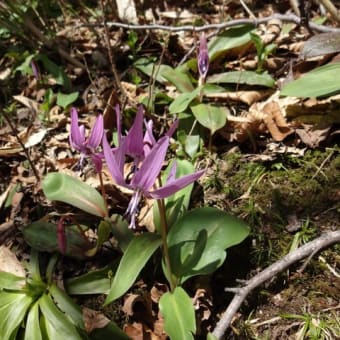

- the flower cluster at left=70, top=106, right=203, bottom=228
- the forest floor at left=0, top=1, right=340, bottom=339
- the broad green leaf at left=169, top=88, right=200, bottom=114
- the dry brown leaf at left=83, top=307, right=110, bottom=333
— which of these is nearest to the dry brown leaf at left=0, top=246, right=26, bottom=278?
the forest floor at left=0, top=1, right=340, bottom=339

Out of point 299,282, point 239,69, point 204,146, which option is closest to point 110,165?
point 299,282

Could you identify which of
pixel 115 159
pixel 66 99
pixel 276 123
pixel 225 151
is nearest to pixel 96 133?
pixel 115 159

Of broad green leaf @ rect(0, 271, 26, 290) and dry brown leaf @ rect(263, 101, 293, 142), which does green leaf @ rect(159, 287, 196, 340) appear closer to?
broad green leaf @ rect(0, 271, 26, 290)

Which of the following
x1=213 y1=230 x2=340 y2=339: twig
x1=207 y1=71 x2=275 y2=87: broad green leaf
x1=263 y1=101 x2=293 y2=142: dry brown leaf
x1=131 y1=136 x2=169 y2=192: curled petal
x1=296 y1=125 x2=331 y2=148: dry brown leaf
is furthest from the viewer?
x1=207 y1=71 x2=275 y2=87: broad green leaf

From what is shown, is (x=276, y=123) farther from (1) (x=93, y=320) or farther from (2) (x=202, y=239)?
(1) (x=93, y=320)

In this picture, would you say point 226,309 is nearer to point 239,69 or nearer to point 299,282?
point 299,282
